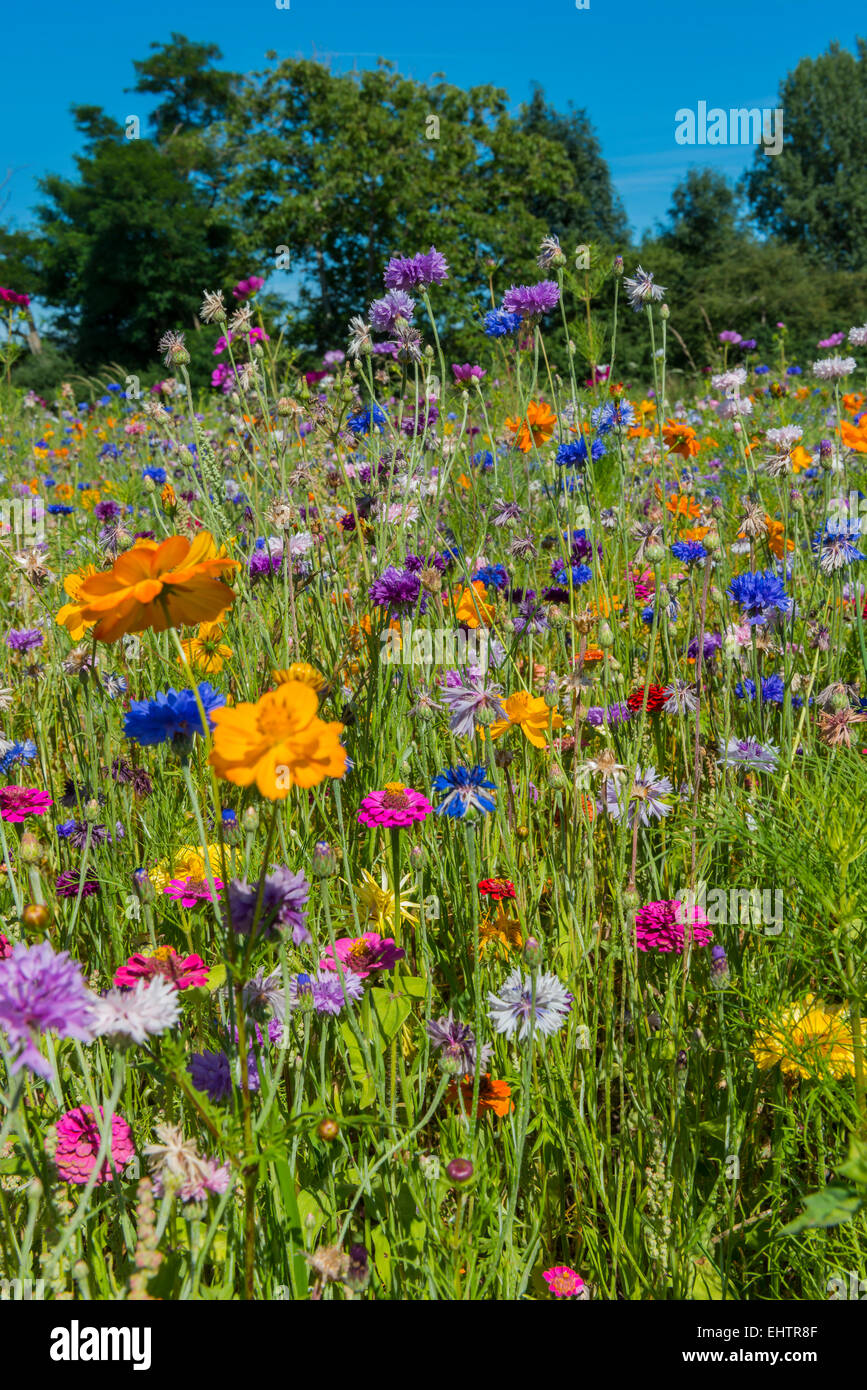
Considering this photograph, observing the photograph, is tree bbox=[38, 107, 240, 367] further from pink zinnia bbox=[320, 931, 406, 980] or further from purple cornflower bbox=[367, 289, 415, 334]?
pink zinnia bbox=[320, 931, 406, 980]

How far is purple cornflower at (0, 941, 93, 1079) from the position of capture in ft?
1.76

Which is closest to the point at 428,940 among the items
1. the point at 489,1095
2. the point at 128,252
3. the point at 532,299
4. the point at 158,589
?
the point at 489,1095

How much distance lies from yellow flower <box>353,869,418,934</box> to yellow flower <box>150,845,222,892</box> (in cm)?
19

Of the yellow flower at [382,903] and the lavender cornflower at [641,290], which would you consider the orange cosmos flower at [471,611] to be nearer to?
the yellow flower at [382,903]

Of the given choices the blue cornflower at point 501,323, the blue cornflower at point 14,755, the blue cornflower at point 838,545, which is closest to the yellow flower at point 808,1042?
the blue cornflower at point 838,545

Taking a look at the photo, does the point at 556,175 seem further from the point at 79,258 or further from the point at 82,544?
the point at 82,544

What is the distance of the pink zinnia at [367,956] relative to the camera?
92 centimetres

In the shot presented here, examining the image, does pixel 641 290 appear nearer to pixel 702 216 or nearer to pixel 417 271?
pixel 417 271

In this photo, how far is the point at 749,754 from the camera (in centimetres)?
126

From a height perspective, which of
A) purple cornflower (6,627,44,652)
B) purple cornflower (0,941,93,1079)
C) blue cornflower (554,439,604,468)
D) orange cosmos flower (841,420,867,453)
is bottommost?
purple cornflower (0,941,93,1079)

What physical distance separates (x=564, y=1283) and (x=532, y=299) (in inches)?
67.2

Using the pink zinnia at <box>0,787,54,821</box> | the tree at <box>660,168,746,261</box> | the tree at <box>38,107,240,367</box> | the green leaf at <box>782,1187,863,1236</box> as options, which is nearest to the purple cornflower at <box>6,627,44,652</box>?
the pink zinnia at <box>0,787,54,821</box>

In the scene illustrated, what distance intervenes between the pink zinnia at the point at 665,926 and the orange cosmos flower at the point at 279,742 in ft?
1.70

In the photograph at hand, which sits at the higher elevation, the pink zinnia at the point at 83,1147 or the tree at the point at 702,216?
the tree at the point at 702,216
